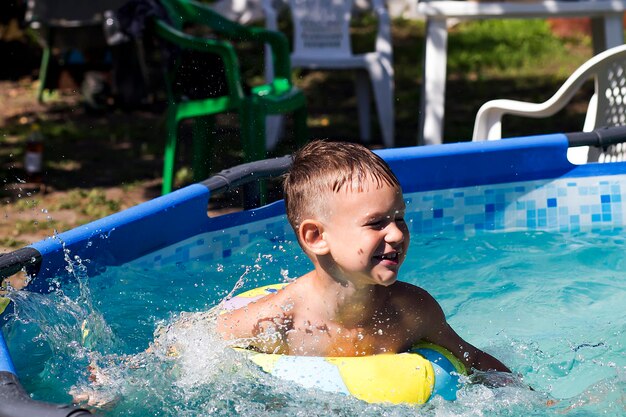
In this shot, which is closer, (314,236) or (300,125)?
(314,236)

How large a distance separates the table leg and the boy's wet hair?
305 cm

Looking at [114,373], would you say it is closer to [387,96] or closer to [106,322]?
[106,322]

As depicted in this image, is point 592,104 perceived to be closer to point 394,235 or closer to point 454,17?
point 454,17

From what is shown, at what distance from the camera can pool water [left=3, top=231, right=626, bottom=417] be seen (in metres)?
2.77

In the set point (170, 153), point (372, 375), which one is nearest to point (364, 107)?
point (170, 153)

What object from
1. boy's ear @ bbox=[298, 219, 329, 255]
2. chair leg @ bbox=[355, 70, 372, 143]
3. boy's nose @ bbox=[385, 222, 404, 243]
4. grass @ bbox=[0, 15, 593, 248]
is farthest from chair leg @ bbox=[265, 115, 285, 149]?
boy's nose @ bbox=[385, 222, 404, 243]

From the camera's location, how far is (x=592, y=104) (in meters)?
4.85

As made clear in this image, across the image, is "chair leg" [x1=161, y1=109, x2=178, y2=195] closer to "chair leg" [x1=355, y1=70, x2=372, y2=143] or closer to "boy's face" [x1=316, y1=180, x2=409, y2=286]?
"chair leg" [x1=355, y1=70, x2=372, y2=143]

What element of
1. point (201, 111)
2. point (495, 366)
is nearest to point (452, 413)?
point (495, 366)

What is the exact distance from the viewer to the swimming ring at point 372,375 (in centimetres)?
274

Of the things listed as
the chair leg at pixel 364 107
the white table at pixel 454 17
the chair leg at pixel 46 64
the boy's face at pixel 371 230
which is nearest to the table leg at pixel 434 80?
the white table at pixel 454 17

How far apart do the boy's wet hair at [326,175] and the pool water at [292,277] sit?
0.46 metres

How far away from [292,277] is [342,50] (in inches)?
127

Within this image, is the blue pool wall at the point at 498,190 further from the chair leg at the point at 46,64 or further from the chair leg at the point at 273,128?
the chair leg at the point at 46,64
